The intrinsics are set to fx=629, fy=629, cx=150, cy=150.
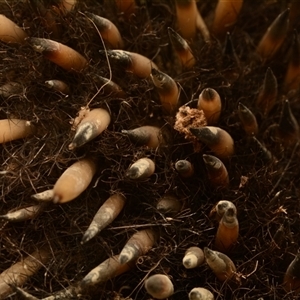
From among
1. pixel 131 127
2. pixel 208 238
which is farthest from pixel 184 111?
pixel 208 238

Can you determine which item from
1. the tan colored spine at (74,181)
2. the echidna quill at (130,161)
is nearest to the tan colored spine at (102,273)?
the echidna quill at (130,161)

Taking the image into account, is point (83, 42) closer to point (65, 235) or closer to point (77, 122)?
point (77, 122)

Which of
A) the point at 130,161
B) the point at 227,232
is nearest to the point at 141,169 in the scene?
the point at 130,161

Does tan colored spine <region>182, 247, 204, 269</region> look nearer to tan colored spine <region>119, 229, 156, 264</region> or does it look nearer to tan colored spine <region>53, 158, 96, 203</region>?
tan colored spine <region>119, 229, 156, 264</region>

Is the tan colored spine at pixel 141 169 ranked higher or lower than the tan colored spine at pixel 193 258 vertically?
higher

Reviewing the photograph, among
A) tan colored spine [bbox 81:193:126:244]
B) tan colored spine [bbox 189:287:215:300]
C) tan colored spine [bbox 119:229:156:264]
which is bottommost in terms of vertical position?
tan colored spine [bbox 189:287:215:300]

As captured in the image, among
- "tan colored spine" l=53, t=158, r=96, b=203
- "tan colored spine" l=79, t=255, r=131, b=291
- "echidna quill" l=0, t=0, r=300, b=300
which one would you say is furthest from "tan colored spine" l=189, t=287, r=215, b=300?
"tan colored spine" l=53, t=158, r=96, b=203

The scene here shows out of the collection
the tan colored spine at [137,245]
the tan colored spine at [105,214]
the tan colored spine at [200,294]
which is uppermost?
the tan colored spine at [105,214]

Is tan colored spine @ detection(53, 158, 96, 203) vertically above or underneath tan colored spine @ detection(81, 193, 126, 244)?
above

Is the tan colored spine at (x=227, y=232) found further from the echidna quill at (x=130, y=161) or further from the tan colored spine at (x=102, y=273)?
the tan colored spine at (x=102, y=273)
